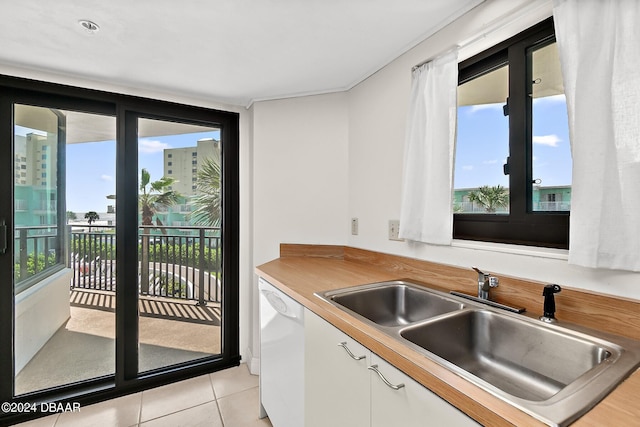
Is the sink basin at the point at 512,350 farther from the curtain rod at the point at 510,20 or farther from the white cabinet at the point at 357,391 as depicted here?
the curtain rod at the point at 510,20

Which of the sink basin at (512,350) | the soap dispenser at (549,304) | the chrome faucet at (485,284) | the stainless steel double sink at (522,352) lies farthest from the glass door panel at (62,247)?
the soap dispenser at (549,304)

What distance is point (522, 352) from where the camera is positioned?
41.0 inches

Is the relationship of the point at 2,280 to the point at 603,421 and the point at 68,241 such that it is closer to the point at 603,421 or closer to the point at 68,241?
the point at 68,241

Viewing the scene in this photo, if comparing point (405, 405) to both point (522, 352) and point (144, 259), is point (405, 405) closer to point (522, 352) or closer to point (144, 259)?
point (522, 352)

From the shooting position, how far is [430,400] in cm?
75

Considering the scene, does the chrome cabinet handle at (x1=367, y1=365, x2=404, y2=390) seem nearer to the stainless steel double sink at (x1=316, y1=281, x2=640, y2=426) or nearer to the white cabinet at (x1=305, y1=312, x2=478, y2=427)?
the white cabinet at (x1=305, y1=312, x2=478, y2=427)

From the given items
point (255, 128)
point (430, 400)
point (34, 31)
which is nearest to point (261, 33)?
point (255, 128)

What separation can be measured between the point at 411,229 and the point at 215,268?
1.85 metres

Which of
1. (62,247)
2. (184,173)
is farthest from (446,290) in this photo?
(62,247)

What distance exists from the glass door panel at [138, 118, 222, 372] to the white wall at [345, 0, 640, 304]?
4.30 feet

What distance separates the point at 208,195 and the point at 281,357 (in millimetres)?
1608

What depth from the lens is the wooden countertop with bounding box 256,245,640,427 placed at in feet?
1.97

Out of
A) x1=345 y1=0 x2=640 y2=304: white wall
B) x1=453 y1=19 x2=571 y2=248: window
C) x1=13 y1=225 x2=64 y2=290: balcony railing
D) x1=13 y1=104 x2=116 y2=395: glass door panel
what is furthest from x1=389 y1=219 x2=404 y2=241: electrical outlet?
x1=13 y1=225 x2=64 y2=290: balcony railing

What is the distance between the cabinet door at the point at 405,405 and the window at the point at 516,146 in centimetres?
87
